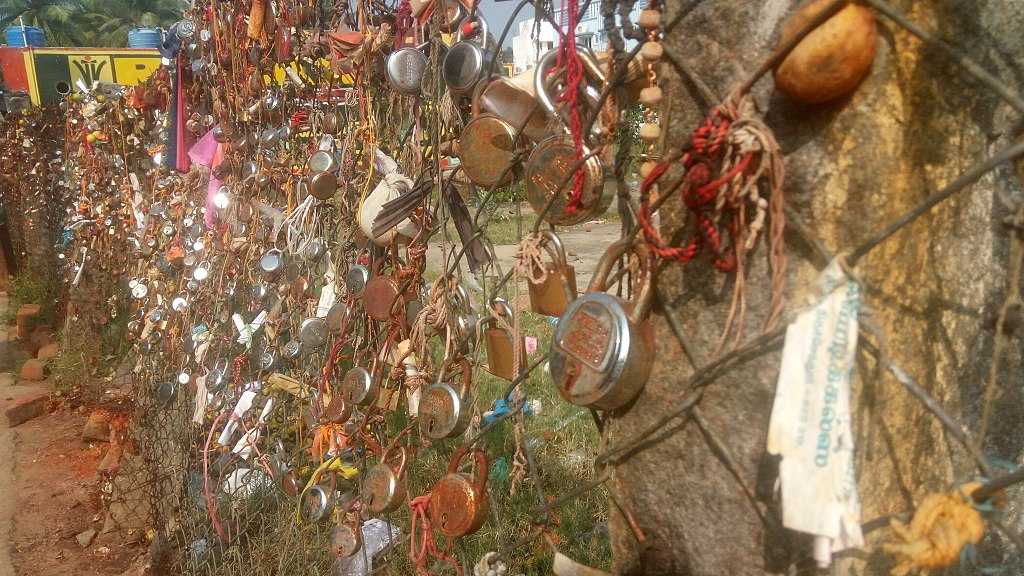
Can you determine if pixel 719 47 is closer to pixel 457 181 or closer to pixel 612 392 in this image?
pixel 612 392

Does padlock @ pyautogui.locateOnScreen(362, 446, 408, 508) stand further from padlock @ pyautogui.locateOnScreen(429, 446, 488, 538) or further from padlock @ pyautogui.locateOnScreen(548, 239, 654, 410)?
padlock @ pyautogui.locateOnScreen(548, 239, 654, 410)

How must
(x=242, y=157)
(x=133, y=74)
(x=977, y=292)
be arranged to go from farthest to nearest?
(x=133, y=74) < (x=242, y=157) < (x=977, y=292)

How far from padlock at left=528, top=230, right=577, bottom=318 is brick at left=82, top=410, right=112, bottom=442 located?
428cm

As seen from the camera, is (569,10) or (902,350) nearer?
(902,350)

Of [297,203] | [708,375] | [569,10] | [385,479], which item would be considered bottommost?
[385,479]

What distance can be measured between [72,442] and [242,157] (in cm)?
285

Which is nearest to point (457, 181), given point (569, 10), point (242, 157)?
point (569, 10)

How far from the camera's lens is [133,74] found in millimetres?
8609

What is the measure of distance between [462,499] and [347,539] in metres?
0.72

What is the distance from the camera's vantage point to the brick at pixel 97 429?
4.40 m

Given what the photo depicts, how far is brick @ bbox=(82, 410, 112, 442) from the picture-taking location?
14.4 ft

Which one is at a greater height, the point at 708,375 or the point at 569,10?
the point at 569,10

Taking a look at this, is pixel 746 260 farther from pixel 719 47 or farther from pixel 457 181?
pixel 457 181

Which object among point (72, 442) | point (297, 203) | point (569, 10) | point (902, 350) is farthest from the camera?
point (72, 442)
